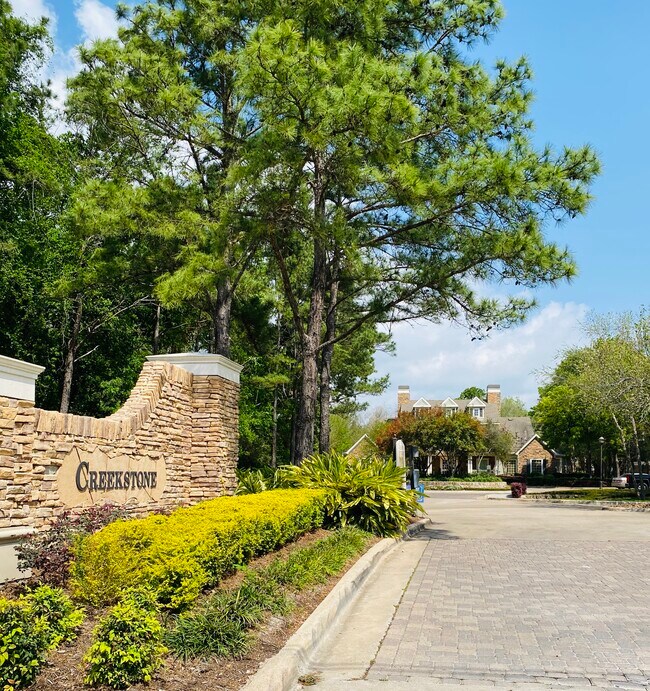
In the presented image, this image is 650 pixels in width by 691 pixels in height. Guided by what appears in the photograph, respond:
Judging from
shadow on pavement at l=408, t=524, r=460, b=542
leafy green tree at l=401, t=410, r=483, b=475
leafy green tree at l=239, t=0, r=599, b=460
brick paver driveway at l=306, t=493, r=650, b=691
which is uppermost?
leafy green tree at l=239, t=0, r=599, b=460

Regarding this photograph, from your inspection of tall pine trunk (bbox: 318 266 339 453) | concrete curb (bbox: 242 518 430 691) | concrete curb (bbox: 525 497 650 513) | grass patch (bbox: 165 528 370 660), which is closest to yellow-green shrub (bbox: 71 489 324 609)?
grass patch (bbox: 165 528 370 660)

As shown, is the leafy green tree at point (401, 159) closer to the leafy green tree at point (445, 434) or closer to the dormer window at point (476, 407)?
the leafy green tree at point (445, 434)

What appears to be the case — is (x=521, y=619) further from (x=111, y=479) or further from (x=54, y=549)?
(x=111, y=479)

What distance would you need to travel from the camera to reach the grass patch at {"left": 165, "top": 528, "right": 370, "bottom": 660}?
513 centimetres

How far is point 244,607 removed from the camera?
19.4 ft

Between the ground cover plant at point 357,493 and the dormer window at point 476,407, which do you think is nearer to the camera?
the ground cover plant at point 357,493

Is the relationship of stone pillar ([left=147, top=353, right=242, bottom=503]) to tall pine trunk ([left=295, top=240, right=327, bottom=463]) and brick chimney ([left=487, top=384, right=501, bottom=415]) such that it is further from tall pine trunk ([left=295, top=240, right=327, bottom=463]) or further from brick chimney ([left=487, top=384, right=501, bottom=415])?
brick chimney ([left=487, top=384, right=501, bottom=415])

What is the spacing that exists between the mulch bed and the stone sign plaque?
1954 millimetres

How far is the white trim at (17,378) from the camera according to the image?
7.23 m

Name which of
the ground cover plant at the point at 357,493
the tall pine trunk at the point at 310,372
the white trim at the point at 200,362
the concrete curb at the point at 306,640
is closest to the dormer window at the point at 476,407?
the tall pine trunk at the point at 310,372

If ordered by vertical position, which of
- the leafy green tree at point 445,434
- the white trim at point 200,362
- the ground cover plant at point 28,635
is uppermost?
the leafy green tree at point 445,434

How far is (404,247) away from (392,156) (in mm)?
4646

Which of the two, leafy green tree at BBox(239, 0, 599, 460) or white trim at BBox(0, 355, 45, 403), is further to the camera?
leafy green tree at BBox(239, 0, 599, 460)

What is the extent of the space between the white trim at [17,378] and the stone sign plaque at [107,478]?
103 cm
